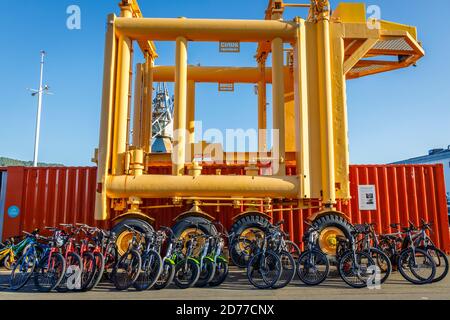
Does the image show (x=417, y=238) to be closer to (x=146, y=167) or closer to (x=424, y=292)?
(x=424, y=292)

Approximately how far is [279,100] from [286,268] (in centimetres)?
443

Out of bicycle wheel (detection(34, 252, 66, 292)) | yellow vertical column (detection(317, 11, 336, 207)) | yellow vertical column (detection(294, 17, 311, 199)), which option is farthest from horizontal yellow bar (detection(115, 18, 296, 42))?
bicycle wheel (detection(34, 252, 66, 292))

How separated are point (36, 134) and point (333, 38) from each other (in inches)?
924

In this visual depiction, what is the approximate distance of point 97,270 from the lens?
24.5 feet

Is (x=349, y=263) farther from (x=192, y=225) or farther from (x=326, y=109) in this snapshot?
(x=326, y=109)

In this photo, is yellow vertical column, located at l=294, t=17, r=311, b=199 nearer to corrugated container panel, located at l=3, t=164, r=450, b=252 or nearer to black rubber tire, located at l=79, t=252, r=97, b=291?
corrugated container panel, located at l=3, t=164, r=450, b=252

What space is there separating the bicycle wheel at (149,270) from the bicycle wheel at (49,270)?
1600mm

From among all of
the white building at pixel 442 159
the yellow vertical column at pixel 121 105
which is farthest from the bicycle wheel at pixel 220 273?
the white building at pixel 442 159

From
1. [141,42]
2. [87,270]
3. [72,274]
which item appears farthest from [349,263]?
[141,42]

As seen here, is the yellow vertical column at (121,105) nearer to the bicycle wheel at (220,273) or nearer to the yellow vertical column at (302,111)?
the bicycle wheel at (220,273)

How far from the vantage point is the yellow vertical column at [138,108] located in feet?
38.5

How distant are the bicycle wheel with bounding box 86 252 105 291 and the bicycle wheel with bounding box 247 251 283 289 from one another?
2983 mm

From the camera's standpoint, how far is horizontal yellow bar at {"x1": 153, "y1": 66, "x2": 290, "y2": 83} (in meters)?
12.7

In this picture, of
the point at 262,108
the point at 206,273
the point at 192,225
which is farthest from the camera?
the point at 262,108
